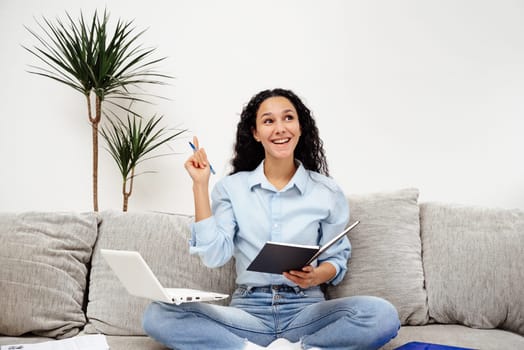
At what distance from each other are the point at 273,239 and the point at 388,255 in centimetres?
46

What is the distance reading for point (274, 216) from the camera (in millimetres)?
2021

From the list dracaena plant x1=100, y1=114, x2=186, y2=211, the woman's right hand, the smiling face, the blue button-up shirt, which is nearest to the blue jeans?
the blue button-up shirt

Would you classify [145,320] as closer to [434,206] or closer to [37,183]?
[434,206]

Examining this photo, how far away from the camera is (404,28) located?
9.46 ft

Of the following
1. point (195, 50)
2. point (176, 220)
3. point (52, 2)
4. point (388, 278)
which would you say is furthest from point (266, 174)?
point (52, 2)

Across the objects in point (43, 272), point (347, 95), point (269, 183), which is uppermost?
point (347, 95)

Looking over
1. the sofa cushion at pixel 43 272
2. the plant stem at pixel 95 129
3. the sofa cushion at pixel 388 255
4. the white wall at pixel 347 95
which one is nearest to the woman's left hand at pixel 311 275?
the sofa cushion at pixel 388 255

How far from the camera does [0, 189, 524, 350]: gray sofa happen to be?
6.49ft

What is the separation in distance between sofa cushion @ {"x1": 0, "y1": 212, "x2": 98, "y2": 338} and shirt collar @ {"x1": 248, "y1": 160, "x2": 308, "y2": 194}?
658 mm

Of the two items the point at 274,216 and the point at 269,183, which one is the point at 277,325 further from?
the point at 269,183

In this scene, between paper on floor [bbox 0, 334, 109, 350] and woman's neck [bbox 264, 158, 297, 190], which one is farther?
woman's neck [bbox 264, 158, 297, 190]

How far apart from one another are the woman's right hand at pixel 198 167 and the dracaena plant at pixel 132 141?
0.73 m

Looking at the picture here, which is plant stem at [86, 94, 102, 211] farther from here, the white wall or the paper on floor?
the paper on floor

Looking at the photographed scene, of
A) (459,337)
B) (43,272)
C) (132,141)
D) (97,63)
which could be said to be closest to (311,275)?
(459,337)
